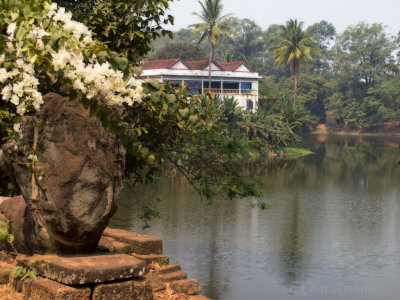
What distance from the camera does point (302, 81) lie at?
88062 mm

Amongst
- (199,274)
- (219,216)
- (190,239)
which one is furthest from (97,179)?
(219,216)

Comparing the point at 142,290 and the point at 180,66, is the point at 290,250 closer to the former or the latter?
the point at 142,290

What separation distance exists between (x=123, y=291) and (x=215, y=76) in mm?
58441

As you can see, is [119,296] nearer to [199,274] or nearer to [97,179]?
[97,179]

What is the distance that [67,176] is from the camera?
6527 mm

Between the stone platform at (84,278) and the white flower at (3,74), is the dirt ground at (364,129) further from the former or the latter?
the white flower at (3,74)

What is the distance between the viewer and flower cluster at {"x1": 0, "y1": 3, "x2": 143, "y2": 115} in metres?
5.99

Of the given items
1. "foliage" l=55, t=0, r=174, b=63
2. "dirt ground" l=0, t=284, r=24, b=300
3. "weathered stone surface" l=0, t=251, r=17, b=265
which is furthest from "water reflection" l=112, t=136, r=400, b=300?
"dirt ground" l=0, t=284, r=24, b=300

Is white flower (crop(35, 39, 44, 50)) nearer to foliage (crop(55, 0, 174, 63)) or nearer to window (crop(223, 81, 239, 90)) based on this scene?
A: foliage (crop(55, 0, 174, 63))

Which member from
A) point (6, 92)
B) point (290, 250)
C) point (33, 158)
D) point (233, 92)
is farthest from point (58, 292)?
point (233, 92)

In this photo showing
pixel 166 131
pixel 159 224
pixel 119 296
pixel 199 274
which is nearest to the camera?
pixel 119 296

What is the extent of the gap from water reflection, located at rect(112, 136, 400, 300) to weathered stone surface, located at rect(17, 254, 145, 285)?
8.54m

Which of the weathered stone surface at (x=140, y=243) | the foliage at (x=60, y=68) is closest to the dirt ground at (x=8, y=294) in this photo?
the foliage at (x=60, y=68)

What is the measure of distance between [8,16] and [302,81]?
83.7m
